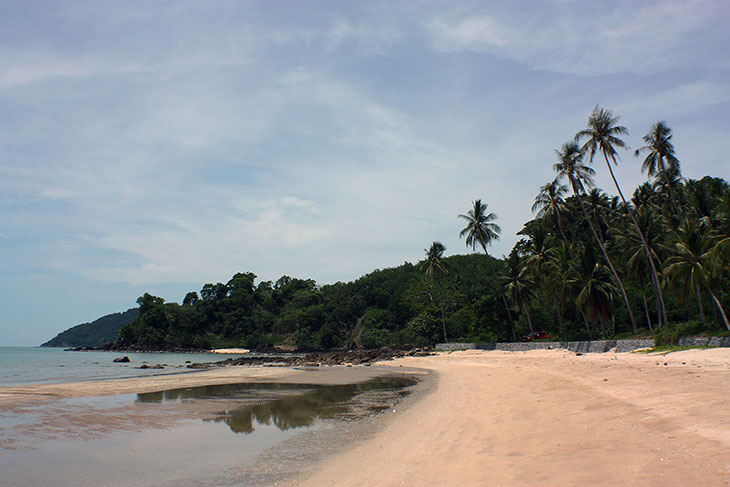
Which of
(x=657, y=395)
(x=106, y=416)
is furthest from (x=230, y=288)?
(x=657, y=395)

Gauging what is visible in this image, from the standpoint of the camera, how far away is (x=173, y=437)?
10.3 metres

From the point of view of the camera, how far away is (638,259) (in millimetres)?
39562

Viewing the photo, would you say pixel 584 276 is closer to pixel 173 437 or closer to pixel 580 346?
pixel 580 346

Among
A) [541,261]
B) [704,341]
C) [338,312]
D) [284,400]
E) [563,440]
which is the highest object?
[541,261]

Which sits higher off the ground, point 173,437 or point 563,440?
point 563,440

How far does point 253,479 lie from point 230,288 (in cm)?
13643

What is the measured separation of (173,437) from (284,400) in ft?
22.6

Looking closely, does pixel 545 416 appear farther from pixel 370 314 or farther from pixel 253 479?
pixel 370 314

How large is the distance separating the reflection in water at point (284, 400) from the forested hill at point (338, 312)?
114 ft

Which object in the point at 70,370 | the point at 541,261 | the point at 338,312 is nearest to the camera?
the point at 70,370

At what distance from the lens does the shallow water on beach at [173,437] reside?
24.3 feet

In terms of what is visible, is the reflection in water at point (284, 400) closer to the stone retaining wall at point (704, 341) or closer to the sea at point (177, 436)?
the sea at point (177, 436)

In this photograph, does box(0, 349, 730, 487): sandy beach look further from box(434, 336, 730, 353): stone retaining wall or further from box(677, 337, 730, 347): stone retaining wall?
box(434, 336, 730, 353): stone retaining wall

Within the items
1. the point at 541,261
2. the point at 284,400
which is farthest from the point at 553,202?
the point at 284,400
